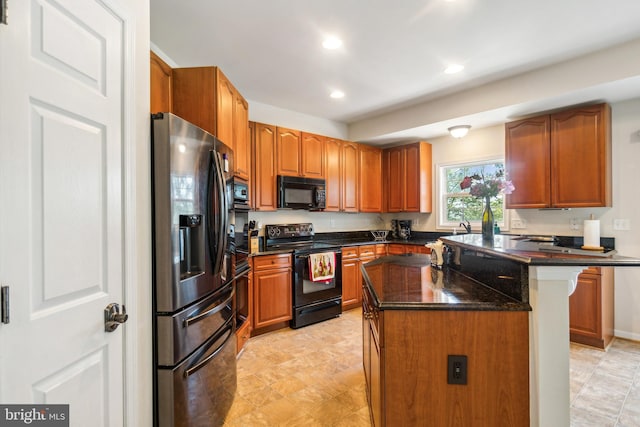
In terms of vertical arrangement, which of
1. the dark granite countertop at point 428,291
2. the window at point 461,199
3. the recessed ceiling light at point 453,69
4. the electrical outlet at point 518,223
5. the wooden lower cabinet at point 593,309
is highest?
the recessed ceiling light at point 453,69

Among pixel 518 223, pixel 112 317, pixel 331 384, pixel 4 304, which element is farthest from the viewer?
pixel 518 223

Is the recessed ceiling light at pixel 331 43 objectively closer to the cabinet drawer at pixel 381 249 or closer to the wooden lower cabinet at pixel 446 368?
the wooden lower cabinet at pixel 446 368

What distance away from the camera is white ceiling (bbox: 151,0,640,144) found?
2.08 meters

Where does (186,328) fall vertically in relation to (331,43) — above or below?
below

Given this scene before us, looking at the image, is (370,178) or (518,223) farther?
(370,178)

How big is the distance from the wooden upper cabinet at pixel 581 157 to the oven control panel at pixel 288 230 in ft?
9.71

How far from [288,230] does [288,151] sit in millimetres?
1063

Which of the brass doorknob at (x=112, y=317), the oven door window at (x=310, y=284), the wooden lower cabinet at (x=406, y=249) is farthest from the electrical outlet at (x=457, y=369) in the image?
the wooden lower cabinet at (x=406, y=249)

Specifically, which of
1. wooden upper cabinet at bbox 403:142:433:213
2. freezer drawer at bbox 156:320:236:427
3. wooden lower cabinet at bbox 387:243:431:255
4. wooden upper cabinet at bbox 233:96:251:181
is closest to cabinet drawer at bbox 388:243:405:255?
wooden lower cabinet at bbox 387:243:431:255

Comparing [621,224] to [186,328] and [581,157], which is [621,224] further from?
[186,328]

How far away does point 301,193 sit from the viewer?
3.97 meters

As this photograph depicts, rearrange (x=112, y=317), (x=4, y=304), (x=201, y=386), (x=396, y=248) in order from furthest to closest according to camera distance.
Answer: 1. (x=396, y=248)
2. (x=201, y=386)
3. (x=112, y=317)
4. (x=4, y=304)

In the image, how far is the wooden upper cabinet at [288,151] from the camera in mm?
3780

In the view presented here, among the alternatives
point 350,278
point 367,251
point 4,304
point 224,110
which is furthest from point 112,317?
point 367,251
